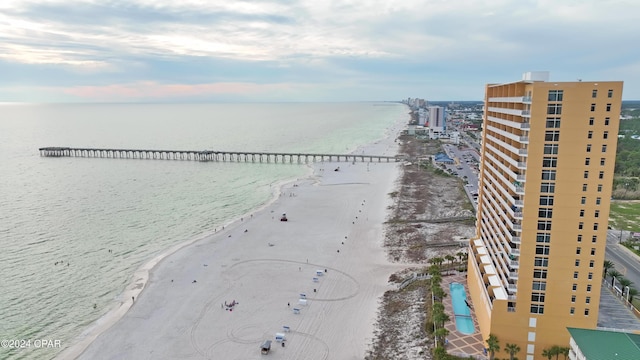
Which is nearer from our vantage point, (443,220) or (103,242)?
(103,242)

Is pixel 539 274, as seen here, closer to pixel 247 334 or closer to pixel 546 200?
pixel 546 200

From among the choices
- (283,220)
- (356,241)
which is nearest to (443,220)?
(356,241)

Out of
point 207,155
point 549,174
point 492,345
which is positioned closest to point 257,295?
point 492,345

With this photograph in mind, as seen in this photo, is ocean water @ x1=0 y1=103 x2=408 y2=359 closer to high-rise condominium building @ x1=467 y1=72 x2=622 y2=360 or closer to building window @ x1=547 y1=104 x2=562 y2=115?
high-rise condominium building @ x1=467 y1=72 x2=622 y2=360

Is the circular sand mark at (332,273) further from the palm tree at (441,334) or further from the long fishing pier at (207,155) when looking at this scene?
the long fishing pier at (207,155)

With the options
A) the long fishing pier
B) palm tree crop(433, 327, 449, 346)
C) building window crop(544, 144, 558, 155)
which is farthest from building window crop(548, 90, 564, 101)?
the long fishing pier

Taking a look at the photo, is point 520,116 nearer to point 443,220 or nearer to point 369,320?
point 369,320

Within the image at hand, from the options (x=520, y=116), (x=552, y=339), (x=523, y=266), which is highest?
(x=520, y=116)
